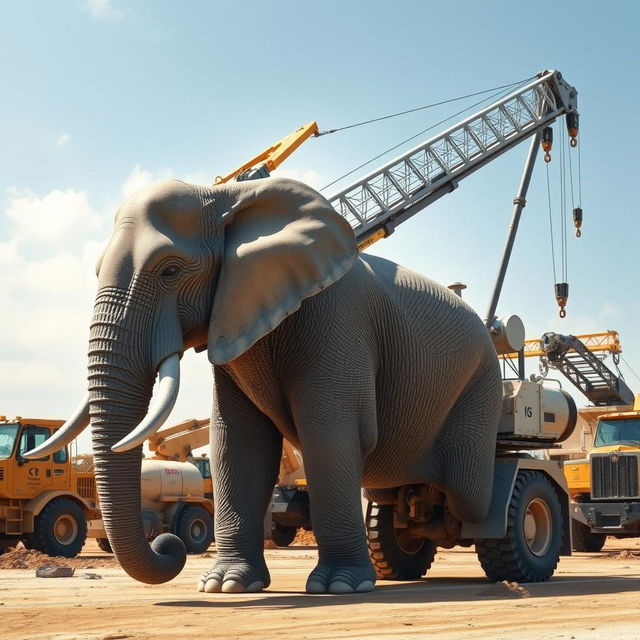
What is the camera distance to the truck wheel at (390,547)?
12.8m

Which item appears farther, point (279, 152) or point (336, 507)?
point (279, 152)

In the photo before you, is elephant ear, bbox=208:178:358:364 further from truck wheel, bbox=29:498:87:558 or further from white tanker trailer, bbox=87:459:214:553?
white tanker trailer, bbox=87:459:214:553

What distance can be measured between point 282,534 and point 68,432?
1844 cm

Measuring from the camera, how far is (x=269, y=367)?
9945 millimetres

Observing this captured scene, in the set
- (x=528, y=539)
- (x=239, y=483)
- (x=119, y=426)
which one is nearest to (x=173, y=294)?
(x=119, y=426)

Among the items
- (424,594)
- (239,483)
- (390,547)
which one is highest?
(239,483)

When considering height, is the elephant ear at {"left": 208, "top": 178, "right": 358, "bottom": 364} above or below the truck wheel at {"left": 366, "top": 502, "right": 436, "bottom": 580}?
above

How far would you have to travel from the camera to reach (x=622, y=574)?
14.0 meters

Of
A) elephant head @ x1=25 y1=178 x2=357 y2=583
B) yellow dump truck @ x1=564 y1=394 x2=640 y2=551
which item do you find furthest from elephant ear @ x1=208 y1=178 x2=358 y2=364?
yellow dump truck @ x1=564 y1=394 x2=640 y2=551

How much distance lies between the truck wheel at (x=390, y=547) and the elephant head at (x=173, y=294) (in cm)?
399

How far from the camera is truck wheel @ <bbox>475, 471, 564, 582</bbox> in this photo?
11609 millimetres

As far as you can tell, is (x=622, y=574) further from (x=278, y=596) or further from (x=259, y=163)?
(x=259, y=163)

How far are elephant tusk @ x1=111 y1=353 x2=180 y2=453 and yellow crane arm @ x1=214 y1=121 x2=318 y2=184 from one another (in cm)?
2824

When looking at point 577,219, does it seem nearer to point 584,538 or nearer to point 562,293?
point 562,293
